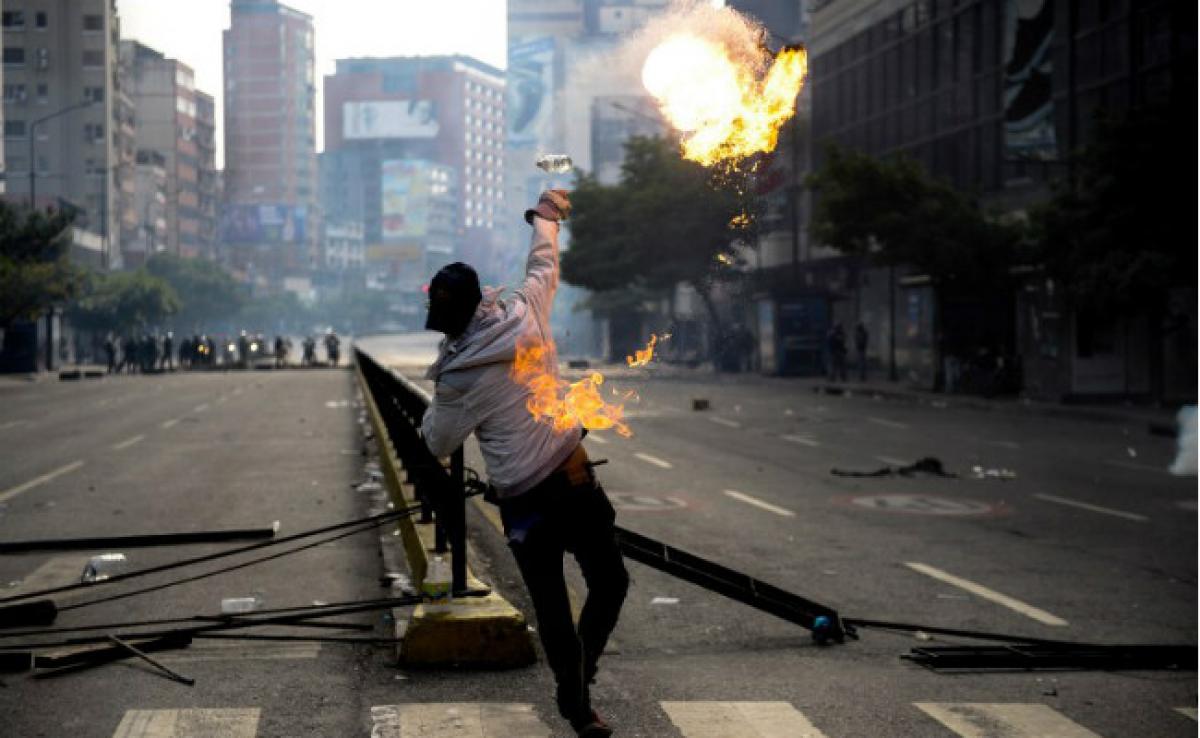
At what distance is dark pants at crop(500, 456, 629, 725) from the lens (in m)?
6.33

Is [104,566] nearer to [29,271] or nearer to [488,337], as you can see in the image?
[488,337]

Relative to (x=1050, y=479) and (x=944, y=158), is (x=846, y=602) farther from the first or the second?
(x=944, y=158)

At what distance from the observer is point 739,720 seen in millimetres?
7254

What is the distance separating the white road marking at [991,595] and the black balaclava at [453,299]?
210 inches

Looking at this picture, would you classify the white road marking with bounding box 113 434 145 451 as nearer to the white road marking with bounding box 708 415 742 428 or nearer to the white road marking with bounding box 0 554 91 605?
the white road marking with bounding box 708 415 742 428

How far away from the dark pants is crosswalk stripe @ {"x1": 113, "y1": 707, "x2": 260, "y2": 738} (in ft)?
4.93

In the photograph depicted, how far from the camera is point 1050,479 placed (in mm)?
20156

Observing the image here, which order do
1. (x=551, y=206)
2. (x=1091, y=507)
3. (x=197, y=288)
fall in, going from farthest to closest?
(x=197, y=288), (x=1091, y=507), (x=551, y=206)

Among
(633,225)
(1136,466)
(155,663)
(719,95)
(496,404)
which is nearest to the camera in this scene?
(496,404)

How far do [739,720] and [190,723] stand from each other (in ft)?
8.00

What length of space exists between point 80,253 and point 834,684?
122167 mm

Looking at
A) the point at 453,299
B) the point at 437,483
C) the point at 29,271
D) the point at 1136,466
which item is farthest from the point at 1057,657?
the point at 29,271

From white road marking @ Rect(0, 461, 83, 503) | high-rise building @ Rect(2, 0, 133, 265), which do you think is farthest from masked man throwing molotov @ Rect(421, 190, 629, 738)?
high-rise building @ Rect(2, 0, 133, 265)

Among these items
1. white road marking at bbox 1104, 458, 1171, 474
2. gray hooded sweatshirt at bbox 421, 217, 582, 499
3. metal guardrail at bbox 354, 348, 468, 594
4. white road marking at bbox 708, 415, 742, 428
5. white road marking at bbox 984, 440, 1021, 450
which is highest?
gray hooded sweatshirt at bbox 421, 217, 582, 499
